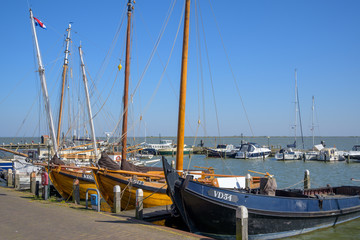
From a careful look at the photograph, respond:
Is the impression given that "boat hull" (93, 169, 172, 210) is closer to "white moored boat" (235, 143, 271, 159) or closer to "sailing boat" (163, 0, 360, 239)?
"sailing boat" (163, 0, 360, 239)

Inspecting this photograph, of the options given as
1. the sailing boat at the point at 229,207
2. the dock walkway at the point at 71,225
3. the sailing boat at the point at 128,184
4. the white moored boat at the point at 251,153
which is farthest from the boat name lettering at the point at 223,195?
the white moored boat at the point at 251,153

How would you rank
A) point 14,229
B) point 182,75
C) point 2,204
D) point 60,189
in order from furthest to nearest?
point 60,189
point 2,204
point 182,75
point 14,229

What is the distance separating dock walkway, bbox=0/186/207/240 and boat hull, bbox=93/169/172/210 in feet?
8.43

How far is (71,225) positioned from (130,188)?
5494mm

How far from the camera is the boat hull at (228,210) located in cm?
1234

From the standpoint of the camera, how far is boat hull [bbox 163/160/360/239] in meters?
12.3

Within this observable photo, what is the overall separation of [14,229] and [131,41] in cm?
1590

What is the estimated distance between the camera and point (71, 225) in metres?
11.6

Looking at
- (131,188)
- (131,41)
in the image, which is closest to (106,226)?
(131,188)

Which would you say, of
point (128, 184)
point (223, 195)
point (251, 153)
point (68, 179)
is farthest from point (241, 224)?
point (251, 153)

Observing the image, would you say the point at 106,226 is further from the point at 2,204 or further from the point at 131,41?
the point at 131,41

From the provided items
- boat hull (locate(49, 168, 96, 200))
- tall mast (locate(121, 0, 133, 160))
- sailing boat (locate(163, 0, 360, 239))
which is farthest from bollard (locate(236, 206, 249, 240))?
boat hull (locate(49, 168, 96, 200))

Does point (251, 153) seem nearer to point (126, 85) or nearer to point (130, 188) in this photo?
point (126, 85)

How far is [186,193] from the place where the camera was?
40.8 feet
